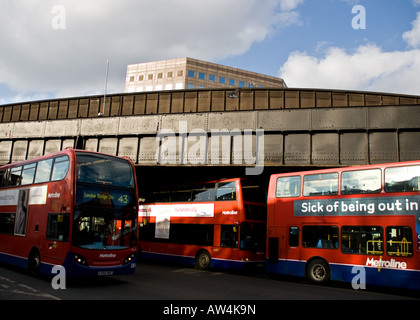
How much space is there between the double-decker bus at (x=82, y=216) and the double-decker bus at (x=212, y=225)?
5694 millimetres

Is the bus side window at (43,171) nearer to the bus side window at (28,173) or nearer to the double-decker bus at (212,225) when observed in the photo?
the bus side window at (28,173)

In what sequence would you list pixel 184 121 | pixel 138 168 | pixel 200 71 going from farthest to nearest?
1. pixel 200 71
2. pixel 138 168
3. pixel 184 121

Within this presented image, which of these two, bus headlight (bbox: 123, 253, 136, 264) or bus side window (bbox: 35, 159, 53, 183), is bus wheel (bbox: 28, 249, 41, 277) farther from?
bus headlight (bbox: 123, 253, 136, 264)

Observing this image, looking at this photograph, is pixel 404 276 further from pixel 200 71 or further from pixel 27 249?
pixel 200 71

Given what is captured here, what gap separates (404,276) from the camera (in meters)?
10.6

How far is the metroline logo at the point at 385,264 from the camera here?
10719 mm

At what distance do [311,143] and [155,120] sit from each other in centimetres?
788

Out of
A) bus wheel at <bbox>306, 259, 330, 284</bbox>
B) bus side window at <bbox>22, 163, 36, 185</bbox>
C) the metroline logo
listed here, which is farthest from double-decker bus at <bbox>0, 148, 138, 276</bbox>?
the metroline logo

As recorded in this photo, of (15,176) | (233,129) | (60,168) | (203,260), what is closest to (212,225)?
(203,260)

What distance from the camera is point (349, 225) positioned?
39.7 feet

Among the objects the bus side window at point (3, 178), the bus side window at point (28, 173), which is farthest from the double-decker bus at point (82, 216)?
the bus side window at point (3, 178)

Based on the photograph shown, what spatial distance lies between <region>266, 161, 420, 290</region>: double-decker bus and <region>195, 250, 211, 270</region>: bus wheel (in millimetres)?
3092

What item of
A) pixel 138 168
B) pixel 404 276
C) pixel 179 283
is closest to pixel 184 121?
pixel 138 168
